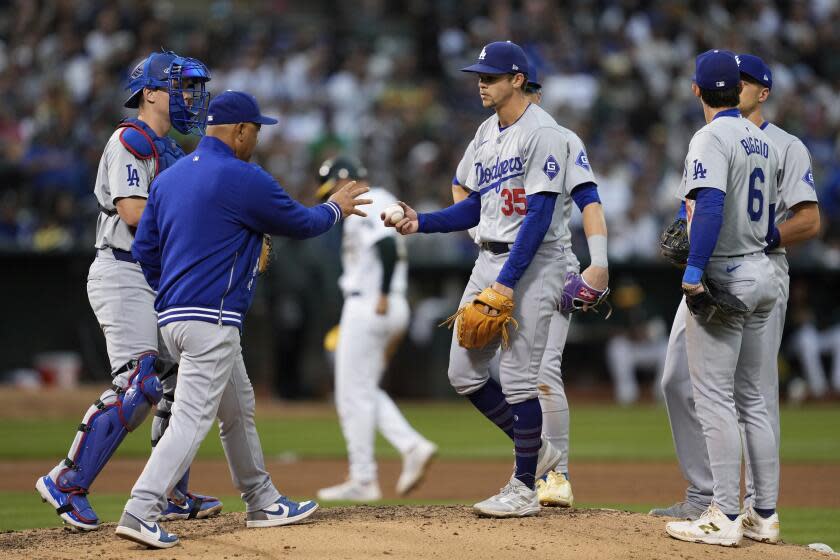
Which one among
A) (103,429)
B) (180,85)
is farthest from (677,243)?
(103,429)

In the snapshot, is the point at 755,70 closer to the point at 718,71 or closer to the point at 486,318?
the point at 718,71

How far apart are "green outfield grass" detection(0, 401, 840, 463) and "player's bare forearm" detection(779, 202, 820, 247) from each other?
5987mm

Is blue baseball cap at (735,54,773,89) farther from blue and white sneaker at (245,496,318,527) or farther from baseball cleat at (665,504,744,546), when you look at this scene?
blue and white sneaker at (245,496,318,527)

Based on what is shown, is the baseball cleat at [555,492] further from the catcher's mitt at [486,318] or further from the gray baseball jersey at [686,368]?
the catcher's mitt at [486,318]

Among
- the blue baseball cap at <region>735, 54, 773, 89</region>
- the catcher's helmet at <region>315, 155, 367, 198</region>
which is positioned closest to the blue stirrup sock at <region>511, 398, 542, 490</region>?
the blue baseball cap at <region>735, 54, 773, 89</region>

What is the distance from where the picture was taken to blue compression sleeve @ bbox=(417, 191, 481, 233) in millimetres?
6281

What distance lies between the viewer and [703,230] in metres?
5.59

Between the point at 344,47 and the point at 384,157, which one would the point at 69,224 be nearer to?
the point at 384,157

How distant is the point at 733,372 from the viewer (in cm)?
581

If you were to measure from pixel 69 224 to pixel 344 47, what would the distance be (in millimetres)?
6649

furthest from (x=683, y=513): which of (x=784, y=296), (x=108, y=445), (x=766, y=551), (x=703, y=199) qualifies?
(x=108, y=445)

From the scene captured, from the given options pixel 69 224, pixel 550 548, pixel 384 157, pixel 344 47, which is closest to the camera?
pixel 550 548

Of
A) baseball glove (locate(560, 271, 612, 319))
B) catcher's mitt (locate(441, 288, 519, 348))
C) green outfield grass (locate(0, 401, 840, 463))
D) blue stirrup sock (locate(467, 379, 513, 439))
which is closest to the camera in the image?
catcher's mitt (locate(441, 288, 519, 348))

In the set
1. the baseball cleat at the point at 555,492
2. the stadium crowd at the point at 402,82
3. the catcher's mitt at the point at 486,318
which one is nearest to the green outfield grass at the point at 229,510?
the baseball cleat at the point at 555,492
